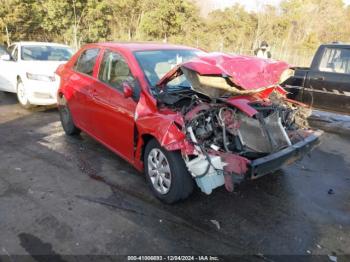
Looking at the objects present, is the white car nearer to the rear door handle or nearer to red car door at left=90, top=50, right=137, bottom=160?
the rear door handle

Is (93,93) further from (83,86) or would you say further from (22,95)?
(22,95)

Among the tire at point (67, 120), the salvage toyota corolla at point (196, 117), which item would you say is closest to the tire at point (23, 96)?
the tire at point (67, 120)

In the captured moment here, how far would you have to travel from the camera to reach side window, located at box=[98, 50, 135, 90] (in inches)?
167

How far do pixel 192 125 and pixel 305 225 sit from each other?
5.19ft

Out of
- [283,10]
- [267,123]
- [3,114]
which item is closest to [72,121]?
[3,114]

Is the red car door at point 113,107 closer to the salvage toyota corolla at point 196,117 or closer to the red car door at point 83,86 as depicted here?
the salvage toyota corolla at point 196,117

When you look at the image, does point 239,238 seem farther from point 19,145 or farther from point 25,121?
point 25,121

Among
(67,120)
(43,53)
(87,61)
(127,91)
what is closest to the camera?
(127,91)

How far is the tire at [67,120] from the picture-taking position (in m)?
5.93

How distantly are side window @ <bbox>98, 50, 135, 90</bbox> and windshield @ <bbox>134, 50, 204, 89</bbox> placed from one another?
0.70 ft

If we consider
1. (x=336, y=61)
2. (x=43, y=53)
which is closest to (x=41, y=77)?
(x=43, y=53)

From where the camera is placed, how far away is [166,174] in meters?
3.63

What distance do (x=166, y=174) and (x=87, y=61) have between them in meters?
2.65

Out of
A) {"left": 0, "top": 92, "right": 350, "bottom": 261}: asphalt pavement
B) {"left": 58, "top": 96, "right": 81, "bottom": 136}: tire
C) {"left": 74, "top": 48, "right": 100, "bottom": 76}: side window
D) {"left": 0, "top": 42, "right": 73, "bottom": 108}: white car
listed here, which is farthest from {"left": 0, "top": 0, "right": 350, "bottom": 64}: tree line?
{"left": 0, "top": 92, "right": 350, "bottom": 261}: asphalt pavement
